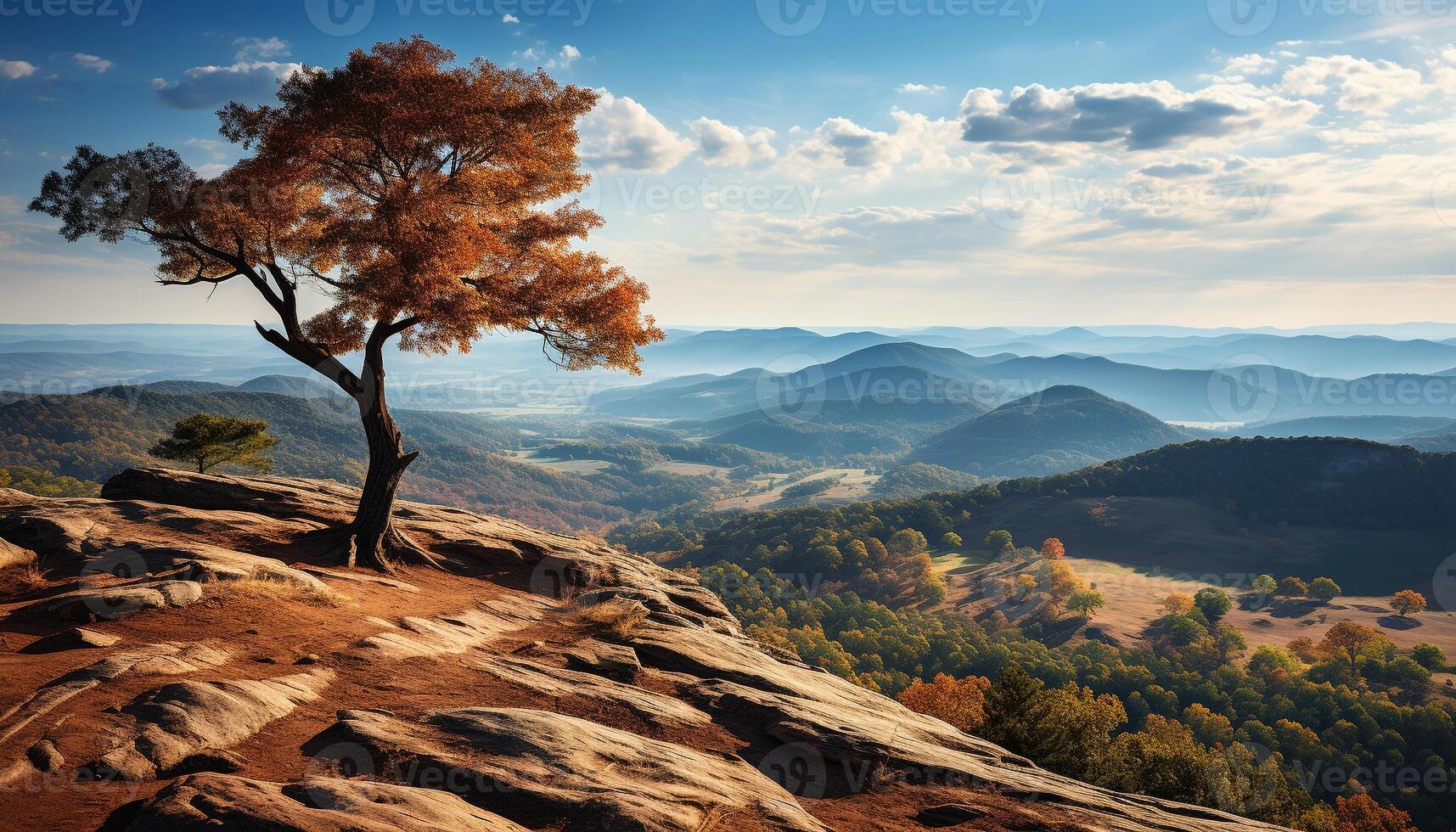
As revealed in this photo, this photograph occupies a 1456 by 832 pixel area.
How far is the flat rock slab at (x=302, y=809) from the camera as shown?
5715 mm

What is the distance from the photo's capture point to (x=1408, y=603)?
123250 millimetres

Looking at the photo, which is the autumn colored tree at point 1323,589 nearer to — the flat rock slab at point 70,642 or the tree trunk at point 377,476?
the tree trunk at point 377,476

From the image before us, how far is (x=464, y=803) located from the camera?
7.41 meters

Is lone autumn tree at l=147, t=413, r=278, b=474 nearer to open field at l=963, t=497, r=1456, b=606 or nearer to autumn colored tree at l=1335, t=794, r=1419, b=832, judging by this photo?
autumn colored tree at l=1335, t=794, r=1419, b=832

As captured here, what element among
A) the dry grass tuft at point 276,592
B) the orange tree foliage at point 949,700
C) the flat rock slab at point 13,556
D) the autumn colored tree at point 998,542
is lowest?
the autumn colored tree at point 998,542

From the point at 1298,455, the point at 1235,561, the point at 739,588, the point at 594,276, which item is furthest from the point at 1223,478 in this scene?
the point at 594,276

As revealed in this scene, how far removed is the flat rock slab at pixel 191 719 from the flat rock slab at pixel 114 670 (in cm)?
77

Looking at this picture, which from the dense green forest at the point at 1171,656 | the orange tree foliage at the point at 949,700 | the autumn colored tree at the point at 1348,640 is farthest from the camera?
the autumn colored tree at the point at 1348,640

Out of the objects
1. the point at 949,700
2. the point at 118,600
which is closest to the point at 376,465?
the point at 118,600

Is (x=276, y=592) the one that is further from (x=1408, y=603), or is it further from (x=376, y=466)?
(x=1408, y=603)

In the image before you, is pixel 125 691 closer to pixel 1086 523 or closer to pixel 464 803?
pixel 464 803

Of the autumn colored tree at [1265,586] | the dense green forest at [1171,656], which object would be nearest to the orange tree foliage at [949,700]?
the dense green forest at [1171,656]

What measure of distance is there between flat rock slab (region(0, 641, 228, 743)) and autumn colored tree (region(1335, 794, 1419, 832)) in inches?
3450

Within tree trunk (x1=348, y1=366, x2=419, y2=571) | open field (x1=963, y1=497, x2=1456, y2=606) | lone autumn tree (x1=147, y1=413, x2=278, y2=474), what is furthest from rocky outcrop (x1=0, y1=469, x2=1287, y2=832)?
open field (x1=963, y1=497, x2=1456, y2=606)
